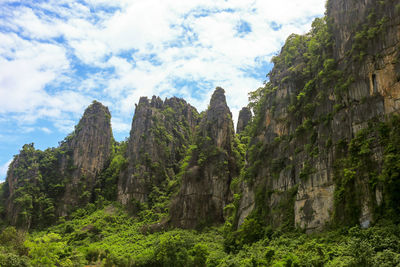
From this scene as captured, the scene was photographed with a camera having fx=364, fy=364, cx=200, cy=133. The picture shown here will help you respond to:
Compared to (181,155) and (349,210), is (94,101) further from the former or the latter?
(349,210)

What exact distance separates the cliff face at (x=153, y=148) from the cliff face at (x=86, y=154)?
7.71 meters

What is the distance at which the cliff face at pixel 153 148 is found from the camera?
65.0 m

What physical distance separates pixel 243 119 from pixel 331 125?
44.9 metres

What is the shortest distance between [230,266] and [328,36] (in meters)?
25.8

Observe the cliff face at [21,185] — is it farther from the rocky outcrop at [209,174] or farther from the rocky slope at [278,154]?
the rocky outcrop at [209,174]

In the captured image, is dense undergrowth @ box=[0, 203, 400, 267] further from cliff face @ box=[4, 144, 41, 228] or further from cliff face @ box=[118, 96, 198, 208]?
cliff face @ box=[118, 96, 198, 208]

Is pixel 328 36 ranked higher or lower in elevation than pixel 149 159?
higher

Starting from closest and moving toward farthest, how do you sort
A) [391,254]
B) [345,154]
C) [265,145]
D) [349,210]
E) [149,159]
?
1. [391,254]
2. [349,210]
3. [345,154]
4. [265,145]
5. [149,159]

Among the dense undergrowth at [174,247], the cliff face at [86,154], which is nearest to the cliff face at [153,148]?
the dense undergrowth at [174,247]

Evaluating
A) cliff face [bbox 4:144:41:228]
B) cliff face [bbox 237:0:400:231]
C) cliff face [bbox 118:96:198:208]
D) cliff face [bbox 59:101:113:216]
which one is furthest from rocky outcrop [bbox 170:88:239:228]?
cliff face [bbox 4:144:41:228]

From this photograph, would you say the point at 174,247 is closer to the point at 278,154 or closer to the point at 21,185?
the point at 278,154

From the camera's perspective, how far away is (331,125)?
112 ft

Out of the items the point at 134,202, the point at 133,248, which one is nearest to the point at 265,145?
the point at 133,248

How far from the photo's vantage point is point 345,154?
103 feet
